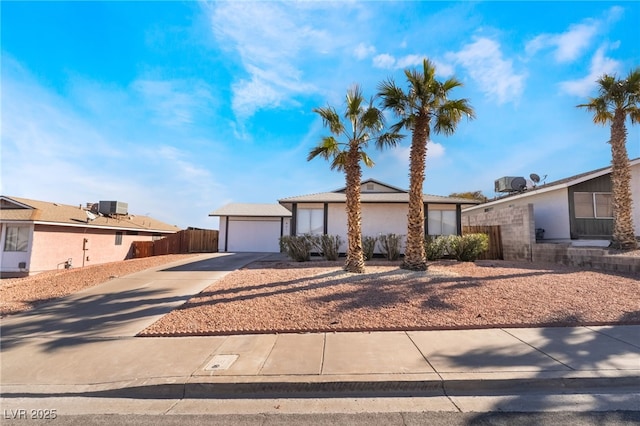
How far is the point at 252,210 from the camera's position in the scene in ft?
83.4

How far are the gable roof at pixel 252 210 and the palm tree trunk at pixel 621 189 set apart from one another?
18.2 metres

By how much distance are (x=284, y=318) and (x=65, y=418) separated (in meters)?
3.81

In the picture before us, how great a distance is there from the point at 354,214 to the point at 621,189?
36.1 feet

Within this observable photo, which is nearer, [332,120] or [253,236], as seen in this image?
[332,120]

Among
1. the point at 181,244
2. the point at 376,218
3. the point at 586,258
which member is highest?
the point at 376,218

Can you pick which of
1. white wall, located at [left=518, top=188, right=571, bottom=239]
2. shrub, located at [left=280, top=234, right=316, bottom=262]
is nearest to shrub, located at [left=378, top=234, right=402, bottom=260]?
shrub, located at [left=280, top=234, right=316, bottom=262]

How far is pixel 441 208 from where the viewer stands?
59.9ft

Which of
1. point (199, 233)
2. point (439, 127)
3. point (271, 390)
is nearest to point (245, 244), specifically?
point (199, 233)

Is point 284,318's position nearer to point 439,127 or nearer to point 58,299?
point 58,299

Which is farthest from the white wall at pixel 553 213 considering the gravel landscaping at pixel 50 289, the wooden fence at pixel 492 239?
the gravel landscaping at pixel 50 289

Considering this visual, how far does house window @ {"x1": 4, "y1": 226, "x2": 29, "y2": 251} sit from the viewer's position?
18.0 meters

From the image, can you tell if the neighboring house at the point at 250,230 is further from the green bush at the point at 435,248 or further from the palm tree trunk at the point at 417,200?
the palm tree trunk at the point at 417,200

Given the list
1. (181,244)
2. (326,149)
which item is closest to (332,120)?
(326,149)

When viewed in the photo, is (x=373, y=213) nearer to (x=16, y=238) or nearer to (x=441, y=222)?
(x=441, y=222)
